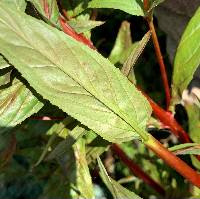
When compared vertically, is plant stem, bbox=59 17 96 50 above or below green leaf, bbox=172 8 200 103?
→ above

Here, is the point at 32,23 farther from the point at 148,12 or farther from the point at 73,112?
the point at 148,12

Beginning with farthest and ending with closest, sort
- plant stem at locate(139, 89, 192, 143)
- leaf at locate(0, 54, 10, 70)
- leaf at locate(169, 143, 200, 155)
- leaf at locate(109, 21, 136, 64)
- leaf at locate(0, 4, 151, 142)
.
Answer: leaf at locate(109, 21, 136, 64), plant stem at locate(139, 89, 192, 143), leaf at locate(169, 143, 200, 155), leaf at locate(0, 54, 10, 70), leaf at locate(0, 4, 151, 142)

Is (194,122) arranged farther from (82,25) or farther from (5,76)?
(5,76)

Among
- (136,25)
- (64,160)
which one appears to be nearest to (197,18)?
(64,160)

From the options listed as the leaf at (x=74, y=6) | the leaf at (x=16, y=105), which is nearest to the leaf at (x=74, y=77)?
the leaf at (x=16, y=105)

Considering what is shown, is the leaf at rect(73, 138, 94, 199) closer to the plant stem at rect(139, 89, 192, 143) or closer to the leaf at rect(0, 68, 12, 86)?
the plant stem at rect(139, 89, 192, 143)

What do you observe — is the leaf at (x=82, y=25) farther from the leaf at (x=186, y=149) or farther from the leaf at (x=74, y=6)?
the leaf at (x=186, y=149)

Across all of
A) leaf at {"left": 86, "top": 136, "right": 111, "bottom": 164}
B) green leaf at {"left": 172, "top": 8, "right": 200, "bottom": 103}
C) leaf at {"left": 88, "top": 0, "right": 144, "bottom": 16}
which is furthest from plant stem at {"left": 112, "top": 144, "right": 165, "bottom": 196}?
leaf at {"left": 88, "top": 0, "right": 144, "bottom": 16}

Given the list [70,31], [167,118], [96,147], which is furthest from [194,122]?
[70,31]
